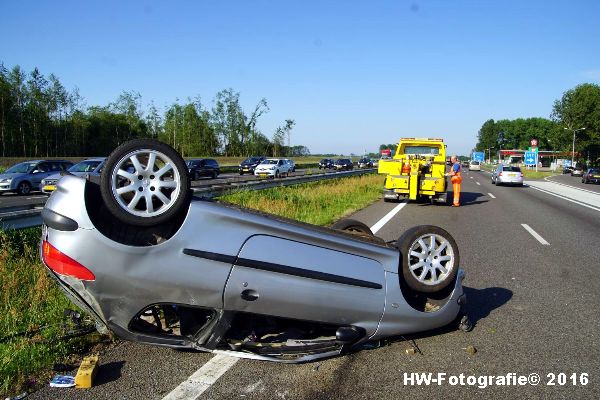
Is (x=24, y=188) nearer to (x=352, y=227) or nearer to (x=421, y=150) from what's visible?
(x=421, y=150)

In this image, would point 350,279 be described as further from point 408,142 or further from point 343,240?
point 408,142

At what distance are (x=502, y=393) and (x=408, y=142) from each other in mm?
16015

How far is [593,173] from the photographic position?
4206 cm

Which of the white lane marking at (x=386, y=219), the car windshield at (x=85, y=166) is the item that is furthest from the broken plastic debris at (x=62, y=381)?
the car windshield at (x=85, y=166)

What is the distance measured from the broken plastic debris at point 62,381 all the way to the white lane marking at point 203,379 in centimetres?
72

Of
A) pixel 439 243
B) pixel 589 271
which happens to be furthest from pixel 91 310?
pixel 589 271

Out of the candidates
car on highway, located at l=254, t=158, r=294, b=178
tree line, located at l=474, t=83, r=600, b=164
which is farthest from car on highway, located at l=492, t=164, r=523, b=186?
tree line, located at l=474, t=83, r=600, b=164

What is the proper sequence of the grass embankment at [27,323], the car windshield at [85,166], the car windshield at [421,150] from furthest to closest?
1. the car windshield at [85,166]
2. the car windshield at [421,150]
3. the grass embankment at [27,323]

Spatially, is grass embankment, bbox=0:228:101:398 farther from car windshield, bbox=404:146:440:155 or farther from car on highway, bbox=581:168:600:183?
car on highway, bbox=581:168:600:183

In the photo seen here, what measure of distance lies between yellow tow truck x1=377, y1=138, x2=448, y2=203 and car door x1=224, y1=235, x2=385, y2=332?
44.8ft

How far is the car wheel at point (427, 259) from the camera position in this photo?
4.00 meters

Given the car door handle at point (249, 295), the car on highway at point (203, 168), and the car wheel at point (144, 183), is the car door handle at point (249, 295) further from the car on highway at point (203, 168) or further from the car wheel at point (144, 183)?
the car on highway at point (203, 168)

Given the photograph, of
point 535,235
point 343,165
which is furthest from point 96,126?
point 535,235

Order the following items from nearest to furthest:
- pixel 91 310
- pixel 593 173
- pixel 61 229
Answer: pixel 61 229, pixel 91 310, pixel 593 173
